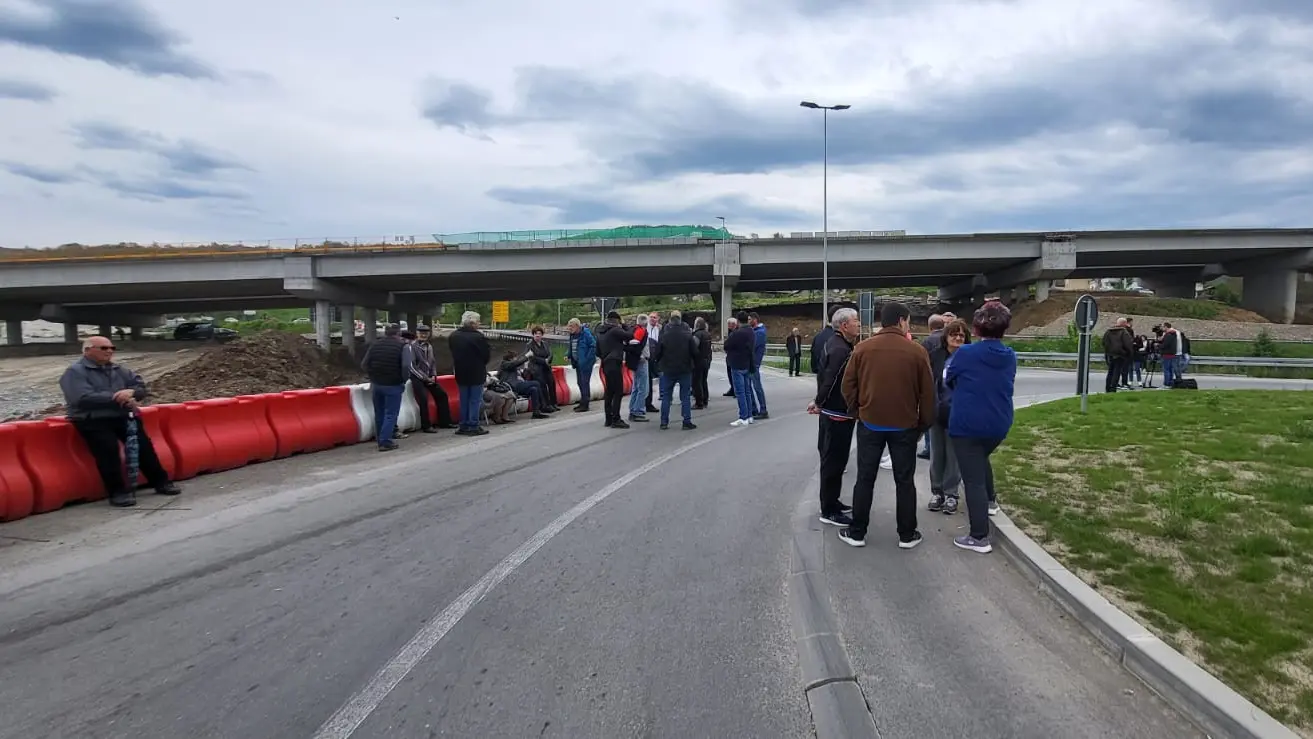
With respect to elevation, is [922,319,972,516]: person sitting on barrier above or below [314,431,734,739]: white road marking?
above

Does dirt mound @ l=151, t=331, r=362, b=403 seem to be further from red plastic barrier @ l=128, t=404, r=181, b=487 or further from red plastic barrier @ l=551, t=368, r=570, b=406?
red plastic barrier @ l=128, t=404, r=181, b=487

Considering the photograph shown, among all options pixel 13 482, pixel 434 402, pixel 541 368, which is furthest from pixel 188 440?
pixel 541 368

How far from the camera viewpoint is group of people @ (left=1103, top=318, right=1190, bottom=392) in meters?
19.6

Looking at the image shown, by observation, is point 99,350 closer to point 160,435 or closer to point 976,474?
point 160,435

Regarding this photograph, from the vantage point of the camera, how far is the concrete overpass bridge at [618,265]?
4712cm

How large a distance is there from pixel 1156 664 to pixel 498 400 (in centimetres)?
1181

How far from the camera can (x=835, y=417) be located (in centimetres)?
657

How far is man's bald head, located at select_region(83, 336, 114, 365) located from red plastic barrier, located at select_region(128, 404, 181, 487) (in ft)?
2.65

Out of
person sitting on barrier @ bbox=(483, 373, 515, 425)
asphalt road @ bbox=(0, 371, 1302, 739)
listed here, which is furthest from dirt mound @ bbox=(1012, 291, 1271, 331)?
asphalt road @ bbox=(0, 371, 1302, 739)

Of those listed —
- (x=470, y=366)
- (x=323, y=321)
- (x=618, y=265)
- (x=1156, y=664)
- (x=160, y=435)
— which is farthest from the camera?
(x=323, y=321)

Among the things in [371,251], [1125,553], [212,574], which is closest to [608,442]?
[212,574]

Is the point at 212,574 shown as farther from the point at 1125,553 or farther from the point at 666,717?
the point at 1125,553

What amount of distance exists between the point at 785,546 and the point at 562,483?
3171mm

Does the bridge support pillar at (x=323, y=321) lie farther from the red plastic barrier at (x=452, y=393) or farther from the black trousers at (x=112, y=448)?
Result: the black trousers at (x=112, y=448)
